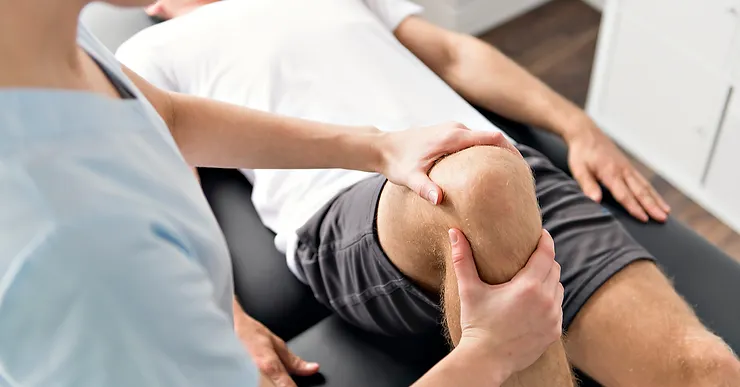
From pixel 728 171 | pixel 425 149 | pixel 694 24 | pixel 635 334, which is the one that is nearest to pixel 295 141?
pixel 425 149

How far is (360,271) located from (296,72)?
0.41m

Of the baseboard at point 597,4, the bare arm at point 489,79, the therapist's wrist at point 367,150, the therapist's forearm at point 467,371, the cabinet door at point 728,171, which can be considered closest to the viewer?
the therapist's forearm at point 467,371

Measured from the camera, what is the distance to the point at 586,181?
1201mm

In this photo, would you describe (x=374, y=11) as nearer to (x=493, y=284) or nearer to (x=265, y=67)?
(x=265, y=67)

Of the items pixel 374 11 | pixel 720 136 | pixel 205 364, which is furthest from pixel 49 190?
pixel 720 136

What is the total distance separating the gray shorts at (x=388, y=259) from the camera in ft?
3.06

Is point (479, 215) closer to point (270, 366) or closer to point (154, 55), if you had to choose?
point (270, 366)

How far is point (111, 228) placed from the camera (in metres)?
0.46

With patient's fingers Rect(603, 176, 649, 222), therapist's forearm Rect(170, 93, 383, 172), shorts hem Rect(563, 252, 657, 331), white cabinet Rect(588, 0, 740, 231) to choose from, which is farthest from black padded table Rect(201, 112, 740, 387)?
white cabinet Rect(588, 0, 740, 231)

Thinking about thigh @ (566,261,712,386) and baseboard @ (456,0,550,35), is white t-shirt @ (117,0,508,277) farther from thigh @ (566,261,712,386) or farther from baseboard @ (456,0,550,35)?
baseboard @ (456,0,550,35)

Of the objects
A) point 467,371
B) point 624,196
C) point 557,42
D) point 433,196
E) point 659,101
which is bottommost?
point 557,42

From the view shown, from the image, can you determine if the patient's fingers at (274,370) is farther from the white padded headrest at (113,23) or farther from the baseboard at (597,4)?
the baseboard at (597,4)

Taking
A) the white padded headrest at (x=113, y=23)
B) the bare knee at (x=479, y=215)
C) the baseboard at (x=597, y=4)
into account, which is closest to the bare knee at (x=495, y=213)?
the bare knee at (x=479, y=215)

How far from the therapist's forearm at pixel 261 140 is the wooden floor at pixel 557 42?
112 cm
